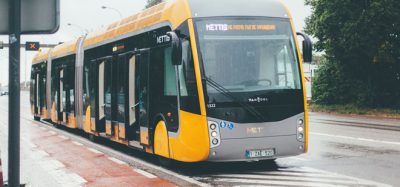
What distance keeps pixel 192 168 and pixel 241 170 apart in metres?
0.97

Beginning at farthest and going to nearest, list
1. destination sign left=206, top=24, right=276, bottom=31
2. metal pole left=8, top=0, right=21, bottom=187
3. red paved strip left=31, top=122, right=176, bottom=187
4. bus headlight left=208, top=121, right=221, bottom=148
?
destination sign left=206, top=24, right=276, bottom=31 < bus headlight left=208, top=121, right=221, bottom=148 < red paved strip left=31, top=122, right=176, bottom=187 < metal pole left=8, top=0, right=21, bottom=187

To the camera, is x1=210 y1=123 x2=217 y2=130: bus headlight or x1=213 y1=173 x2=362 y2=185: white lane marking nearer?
x1=213 y1=173 x2=362 y2=185: white lane marking

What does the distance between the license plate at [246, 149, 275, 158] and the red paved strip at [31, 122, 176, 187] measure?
1480 millimetres

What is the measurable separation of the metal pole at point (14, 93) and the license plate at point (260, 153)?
559 cm

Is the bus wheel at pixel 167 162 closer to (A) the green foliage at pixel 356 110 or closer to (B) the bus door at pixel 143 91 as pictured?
(B) the bus door at pixel 143 91

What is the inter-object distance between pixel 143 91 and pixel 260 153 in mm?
2979

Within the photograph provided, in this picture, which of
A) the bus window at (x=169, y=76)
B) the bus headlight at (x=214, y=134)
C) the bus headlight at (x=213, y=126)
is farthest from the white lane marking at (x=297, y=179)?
the bus window at (x=169, y=76)

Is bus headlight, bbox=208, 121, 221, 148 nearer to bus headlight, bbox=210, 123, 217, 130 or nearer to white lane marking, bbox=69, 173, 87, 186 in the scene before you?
bus headlight, bbox=210, 123, 217, 130

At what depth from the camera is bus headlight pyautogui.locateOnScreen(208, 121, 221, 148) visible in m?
9.46

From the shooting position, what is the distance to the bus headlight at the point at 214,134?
31.0ft

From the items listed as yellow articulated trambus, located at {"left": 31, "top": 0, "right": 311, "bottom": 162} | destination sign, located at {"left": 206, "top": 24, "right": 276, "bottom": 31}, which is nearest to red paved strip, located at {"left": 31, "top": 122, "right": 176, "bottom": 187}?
yellow articulated trambus, located at {"left": 31, "top": 0, "right": 311, "bottom": 162}

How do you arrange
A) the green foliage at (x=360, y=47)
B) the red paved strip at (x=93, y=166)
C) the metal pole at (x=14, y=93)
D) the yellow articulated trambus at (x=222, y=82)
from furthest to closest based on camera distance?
the green foliage at (x=360, y=47)
the yellow articulated trambus at (x=222, y=82)
the red paved strip at (x=93, y=166)
the metal pole at (x=14, y=93)

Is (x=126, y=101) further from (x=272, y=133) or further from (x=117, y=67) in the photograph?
(x=272, y=133)

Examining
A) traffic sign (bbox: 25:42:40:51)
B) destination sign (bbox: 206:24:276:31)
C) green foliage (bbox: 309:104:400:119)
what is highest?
traffic sign (bbox: 25:42:40:51)
